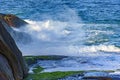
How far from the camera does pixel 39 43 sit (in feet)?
148

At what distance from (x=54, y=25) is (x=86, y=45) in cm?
1630

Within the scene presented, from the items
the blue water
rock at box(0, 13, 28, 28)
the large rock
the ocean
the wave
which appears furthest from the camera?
the blue water

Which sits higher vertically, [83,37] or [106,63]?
[106,63]

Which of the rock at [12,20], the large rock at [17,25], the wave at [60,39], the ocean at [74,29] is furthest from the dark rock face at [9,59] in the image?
the rock at [12,20]

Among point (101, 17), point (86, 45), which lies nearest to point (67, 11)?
point (101, 17)

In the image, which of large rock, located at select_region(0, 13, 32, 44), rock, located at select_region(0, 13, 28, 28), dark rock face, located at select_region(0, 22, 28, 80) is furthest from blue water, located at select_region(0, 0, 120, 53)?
dark rock face, located at select_region(0, 22, 28, 80)

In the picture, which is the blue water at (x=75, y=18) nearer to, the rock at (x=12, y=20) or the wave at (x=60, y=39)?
the wave at (x=60, y=39)

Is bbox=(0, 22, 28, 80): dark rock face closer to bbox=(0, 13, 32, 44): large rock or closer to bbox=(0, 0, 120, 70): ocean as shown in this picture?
bbox=(0, 0, 120, 70): ocean

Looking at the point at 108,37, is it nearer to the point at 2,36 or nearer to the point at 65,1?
the point at 2,36

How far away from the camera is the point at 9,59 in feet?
71.1

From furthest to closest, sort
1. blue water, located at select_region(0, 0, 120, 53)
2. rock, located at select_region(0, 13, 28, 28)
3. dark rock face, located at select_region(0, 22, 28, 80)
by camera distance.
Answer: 1. blue water, located at select_region(0, 0, 120, 53)
2. rock, located at select_region(0, 13, 28, 28)
3. dark rock face, located at select_region(0, 22, 28, 80)

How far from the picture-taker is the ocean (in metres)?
36.9

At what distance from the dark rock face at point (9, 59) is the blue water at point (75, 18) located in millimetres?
19165

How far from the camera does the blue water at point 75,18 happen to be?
47.6 meters
